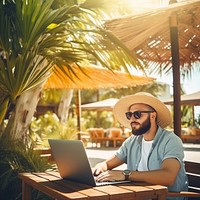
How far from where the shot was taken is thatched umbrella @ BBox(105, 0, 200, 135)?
325 centimetres

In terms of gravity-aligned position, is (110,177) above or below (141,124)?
below

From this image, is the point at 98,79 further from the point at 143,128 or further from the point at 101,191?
the point at 101,191

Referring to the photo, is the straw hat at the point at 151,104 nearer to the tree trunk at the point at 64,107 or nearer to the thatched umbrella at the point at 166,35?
the thatched umbrella at the point at 166,35

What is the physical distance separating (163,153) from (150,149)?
0.16 meters

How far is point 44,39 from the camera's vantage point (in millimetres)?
4223

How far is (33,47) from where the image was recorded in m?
3.87

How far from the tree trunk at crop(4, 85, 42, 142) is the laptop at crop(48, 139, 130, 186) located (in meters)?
2.28

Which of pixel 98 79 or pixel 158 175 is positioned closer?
pixel 158 175

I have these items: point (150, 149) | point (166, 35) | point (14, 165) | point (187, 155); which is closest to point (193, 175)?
point (150, 149)

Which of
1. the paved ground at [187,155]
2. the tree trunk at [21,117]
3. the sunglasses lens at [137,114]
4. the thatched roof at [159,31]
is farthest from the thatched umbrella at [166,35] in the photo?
the tree trunk at [21,117]

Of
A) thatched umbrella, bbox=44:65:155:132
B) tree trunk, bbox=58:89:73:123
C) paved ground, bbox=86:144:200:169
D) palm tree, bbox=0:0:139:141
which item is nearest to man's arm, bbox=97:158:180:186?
palm tree, bbox=0:0:139:141

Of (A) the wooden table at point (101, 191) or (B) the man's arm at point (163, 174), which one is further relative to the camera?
(B) the man's arm at point (163, 174)

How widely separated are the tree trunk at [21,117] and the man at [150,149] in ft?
5.85

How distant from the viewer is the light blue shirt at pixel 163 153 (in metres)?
2.71
